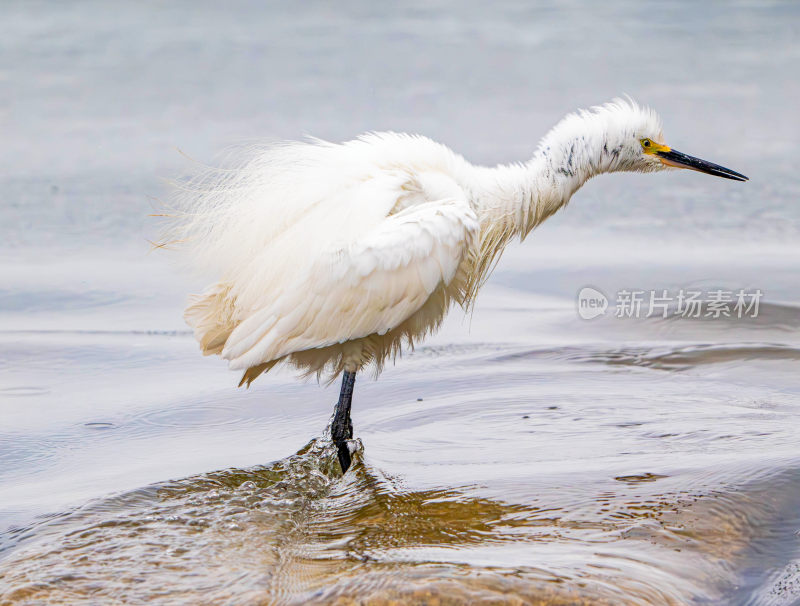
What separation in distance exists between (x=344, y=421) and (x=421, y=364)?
107 cm

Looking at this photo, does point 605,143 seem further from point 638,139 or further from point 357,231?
point 357,231

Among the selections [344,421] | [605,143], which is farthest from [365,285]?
[605,143]

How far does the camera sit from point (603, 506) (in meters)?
3.48

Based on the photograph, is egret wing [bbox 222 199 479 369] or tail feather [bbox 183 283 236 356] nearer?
egret wing [bbox 222 199 479 369]

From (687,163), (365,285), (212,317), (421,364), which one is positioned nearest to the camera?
(365,285)

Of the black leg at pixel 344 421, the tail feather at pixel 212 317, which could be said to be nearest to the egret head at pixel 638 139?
the black leg at pixel 344 421

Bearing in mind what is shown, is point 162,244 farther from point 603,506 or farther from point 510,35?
point 510,35

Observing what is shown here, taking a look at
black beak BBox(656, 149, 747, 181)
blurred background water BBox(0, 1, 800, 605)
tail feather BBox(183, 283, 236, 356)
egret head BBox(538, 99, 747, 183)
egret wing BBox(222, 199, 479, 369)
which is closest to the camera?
blurred background water BBox(0, 1, 800, 605)

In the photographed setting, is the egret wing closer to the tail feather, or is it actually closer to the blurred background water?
the tail feather

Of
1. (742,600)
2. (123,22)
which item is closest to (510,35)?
(123,22)

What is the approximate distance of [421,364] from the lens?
5.37 metres

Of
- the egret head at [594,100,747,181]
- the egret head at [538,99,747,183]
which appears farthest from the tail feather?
the egret head at [594,100,747,181]

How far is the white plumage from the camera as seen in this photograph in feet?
13.3

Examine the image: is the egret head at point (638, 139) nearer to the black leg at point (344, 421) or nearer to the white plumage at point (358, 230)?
the white plumage at point (358, 230)
